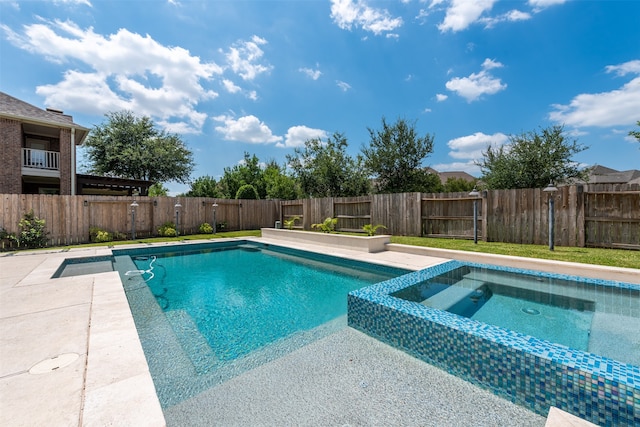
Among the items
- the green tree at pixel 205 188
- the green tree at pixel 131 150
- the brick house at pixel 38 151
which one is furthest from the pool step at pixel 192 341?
the green tree at pixel 205 188

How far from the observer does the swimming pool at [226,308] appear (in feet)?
8.54

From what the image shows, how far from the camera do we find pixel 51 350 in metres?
2.43

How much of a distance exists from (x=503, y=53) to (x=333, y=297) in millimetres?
11084

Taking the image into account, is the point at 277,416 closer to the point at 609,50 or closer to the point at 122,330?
the point at 122,330

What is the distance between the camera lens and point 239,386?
2.19 m

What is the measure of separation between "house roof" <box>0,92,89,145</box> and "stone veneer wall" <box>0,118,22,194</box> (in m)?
0.43

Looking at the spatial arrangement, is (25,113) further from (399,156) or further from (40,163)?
(399,156)

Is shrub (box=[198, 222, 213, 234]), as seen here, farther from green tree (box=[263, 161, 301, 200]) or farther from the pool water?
the pool water

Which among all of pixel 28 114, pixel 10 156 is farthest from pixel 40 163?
pixel 28 114

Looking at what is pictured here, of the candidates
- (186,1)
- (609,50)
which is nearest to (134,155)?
(186,1)

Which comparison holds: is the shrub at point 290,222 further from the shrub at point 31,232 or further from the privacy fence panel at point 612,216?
the privacy fence panel at point 612,216

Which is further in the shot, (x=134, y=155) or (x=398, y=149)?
→ (x=134, y=155)

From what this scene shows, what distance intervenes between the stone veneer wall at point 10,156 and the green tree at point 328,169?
13.9 m

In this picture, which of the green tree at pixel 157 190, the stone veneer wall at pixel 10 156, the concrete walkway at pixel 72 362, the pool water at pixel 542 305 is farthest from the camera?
the green tree at pixel 157 190
